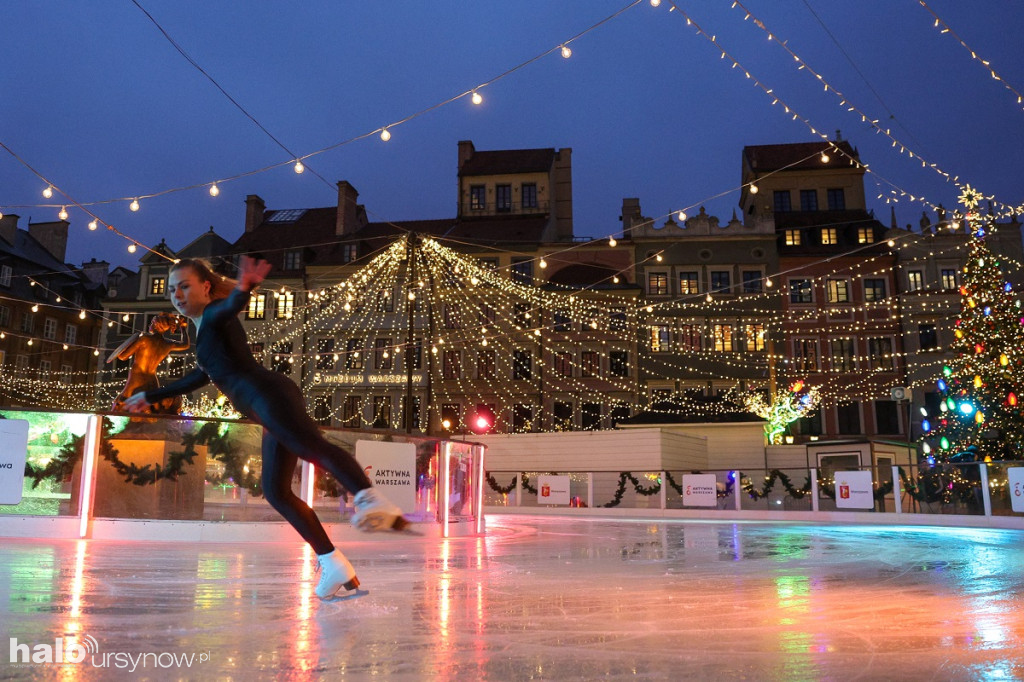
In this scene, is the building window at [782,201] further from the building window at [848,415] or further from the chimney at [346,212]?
the chimney at [346,212]

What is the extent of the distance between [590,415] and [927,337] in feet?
56.4

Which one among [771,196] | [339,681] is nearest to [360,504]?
[339,681]

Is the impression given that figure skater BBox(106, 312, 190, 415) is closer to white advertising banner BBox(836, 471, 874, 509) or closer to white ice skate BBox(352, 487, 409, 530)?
white ice skate BBox(352, 487, 409, 530)

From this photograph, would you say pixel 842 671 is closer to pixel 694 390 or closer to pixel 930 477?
pixel 930 477

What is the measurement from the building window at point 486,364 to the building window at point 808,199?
18.8 m

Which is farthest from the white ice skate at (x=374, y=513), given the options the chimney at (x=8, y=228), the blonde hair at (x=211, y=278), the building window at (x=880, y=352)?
the chimney at (x=8, y=228)

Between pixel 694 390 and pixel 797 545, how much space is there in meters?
29.3

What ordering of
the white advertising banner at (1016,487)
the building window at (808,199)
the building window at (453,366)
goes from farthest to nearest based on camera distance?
the building window at (808,199) → the building window at (453,366) → the white advertising banner at (1016,487)

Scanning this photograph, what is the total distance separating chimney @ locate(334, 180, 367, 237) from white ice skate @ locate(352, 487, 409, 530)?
42.9 meters

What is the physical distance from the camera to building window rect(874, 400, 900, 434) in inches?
1560

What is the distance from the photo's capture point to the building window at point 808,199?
4369 centimetres

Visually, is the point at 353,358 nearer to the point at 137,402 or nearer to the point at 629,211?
the point at 629,211

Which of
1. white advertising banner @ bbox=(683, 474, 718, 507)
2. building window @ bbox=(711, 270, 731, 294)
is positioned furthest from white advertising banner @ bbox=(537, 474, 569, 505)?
building window @ bbox=(711, 270, 731, 294)

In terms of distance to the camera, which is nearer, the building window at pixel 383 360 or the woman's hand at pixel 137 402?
the woman's hand at pixel 137 402
